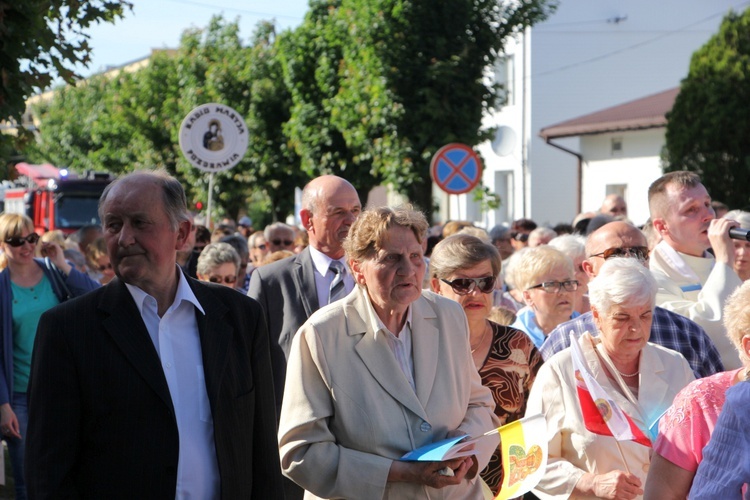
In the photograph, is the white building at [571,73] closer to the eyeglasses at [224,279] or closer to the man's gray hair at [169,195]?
the eyeglasses at [224,279]

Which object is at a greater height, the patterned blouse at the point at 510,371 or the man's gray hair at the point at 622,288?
the man's gray hair at the point at 622,288

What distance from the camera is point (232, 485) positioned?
3670mm

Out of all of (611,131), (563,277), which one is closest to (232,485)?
(563,277)

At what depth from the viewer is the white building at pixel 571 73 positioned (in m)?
33.0

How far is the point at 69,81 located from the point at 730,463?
19.3 ft

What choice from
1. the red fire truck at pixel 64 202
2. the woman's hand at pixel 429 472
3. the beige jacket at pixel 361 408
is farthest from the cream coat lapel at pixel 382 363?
the red fire truck at pixel 64 202

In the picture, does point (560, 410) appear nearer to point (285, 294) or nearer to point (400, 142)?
point (285, 294)

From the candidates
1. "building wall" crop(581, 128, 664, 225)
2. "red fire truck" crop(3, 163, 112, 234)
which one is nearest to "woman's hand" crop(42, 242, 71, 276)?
"red fire truck" crop(3, 163, 112, 234)

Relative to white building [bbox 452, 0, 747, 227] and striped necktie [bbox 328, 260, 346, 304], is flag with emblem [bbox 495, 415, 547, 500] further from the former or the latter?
white building [bbox 452, 0, 747, 227]

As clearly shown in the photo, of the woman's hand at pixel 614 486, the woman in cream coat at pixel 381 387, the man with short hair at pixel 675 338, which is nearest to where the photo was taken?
the woman in cream coat at pixel 381 387

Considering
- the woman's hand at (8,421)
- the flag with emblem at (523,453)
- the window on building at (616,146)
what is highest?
the window on building at (616,146)

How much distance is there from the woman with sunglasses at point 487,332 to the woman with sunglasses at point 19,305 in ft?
10.2

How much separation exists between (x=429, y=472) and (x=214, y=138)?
33.2ft

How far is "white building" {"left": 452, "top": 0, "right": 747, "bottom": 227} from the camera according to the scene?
33000 millimetres
